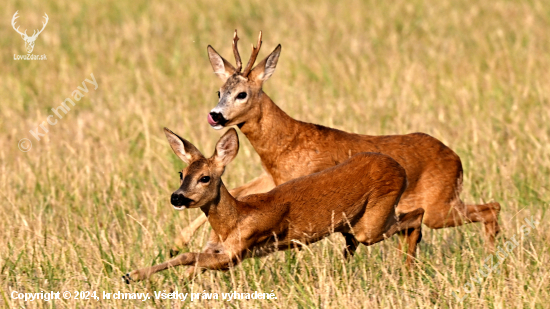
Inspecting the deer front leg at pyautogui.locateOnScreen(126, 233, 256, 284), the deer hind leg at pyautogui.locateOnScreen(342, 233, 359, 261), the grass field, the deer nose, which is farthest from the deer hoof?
the deer hind leg at pyautogui.locateOnScreen(342, 233, 359, 261)

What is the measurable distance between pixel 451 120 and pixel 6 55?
7325mm

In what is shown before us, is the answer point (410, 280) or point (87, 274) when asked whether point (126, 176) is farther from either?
point (410, 280)

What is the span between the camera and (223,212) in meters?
5.96

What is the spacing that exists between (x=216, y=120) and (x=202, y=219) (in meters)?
0.80

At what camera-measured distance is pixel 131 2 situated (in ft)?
54.7

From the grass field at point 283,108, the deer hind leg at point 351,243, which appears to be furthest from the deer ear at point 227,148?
the deer hind leg at point 351,243

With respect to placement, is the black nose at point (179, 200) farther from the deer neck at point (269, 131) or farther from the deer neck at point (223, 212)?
the deer neck at point (269, 131)

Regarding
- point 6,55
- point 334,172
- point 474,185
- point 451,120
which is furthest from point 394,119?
point 6,55

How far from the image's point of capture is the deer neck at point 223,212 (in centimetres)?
595

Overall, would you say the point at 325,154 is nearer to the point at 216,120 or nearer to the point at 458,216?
the point at 216,120

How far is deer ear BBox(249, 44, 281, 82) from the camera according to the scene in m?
7.55

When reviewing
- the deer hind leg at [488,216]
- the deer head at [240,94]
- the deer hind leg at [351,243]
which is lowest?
the deer hind leg at [351,243]

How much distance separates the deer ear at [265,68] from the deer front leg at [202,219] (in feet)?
2.84

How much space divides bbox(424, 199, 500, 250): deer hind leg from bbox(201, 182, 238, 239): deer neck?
6.50 feet
